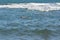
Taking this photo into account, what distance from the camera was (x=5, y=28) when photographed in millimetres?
8922

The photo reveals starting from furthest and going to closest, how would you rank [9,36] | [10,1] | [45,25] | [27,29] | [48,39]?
[10,1] → [45,25] → [27,29] → [9,36] → [48,39]

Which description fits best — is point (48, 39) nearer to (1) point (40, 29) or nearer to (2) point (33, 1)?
(1) point (40, 29)

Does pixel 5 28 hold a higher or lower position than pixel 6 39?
higher

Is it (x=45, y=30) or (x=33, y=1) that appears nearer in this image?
(x=45, y=30)

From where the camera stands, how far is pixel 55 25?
970 cm

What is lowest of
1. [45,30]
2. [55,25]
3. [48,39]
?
[48,39]

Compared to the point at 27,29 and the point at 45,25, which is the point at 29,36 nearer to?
the point at 27,29

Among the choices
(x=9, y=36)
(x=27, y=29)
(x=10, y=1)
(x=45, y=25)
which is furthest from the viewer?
(x=10, y=1)

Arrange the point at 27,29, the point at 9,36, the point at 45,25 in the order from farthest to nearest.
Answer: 1. the point at 45,25
2. the point at 27,29
3. the point at 9,36

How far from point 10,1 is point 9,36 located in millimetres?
10802

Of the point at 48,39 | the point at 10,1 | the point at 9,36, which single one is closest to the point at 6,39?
the point at 9,36

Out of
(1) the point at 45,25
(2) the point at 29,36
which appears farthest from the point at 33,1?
(2) the point at 29,36

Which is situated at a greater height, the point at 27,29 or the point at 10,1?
the point at 10,1

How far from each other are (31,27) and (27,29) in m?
0.42
